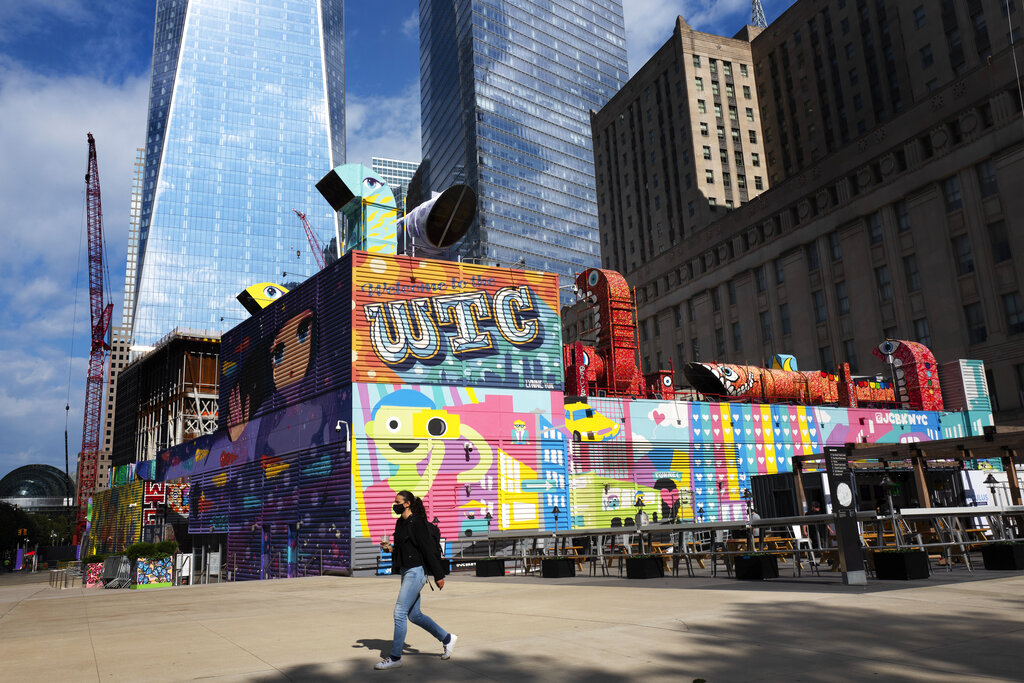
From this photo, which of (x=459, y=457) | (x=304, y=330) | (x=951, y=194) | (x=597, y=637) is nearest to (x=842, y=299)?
(x=951, y=194)

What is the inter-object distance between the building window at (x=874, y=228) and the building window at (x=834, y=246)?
9.95ft

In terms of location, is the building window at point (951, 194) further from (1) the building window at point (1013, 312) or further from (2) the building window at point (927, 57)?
(2) the building window at point (927, 57)

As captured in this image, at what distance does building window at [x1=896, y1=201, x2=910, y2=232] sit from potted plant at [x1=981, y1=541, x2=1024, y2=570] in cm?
4722

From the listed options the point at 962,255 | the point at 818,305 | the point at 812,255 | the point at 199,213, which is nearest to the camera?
the point at 962,255

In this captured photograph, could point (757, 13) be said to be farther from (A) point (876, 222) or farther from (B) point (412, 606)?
(B) point (412, 606)

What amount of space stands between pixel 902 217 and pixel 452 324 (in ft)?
138

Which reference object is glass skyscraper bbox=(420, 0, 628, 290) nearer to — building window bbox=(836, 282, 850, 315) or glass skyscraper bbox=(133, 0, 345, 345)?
glass skyscraper bbox=(133, 0, 345, 345)

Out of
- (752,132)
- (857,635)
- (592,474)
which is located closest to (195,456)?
(592,474)

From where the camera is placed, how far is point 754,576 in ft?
52.9

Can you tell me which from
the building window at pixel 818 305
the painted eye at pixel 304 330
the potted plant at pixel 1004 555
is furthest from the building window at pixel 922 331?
the painted eye at pixel 304 330

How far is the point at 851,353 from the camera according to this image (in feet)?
202

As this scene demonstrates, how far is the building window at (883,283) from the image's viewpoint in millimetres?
58062

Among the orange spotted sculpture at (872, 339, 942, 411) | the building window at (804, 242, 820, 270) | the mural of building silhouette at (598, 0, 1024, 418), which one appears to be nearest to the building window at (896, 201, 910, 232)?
the mural of building silhouette at (598, 0, 1024, 418)

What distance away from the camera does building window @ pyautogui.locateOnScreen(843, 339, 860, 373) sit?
60.7m
